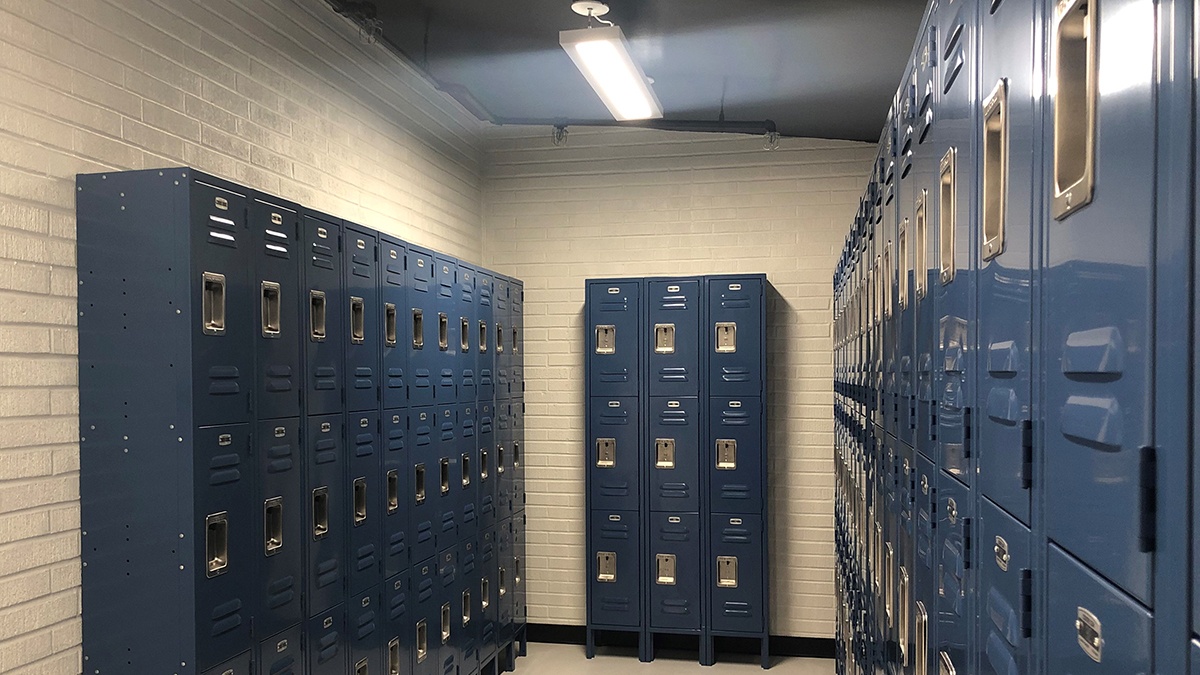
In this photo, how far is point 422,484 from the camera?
15.1 feet

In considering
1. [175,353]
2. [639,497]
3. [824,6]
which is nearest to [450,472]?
[639,497]

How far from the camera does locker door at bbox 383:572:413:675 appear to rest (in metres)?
4.14

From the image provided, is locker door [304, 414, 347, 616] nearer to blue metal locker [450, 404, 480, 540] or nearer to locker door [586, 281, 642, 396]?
blue metal locker [450, 404, 480, 540]

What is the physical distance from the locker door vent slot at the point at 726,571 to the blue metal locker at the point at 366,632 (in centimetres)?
268

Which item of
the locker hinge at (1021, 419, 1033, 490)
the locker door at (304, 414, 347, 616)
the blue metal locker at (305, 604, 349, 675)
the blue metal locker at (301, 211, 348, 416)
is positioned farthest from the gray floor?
the locker hinge at (1021, 419, 1033, 490)

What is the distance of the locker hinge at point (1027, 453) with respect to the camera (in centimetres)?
103

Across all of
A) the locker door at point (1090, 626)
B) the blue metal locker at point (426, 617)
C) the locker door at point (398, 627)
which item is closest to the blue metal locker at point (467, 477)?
the blue metal locker at point (426, 617)

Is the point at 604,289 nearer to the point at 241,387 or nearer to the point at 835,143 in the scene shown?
the point at 835,143

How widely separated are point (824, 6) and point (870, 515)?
215 centimetres

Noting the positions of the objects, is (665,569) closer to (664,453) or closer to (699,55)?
(664,453)

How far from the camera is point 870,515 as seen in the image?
9.76ft

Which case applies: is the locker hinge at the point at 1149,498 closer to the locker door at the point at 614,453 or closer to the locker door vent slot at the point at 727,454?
the locker door vent slot at the point at 727,454

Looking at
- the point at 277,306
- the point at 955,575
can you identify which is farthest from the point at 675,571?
the point at 955,575

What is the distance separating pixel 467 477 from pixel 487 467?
0.40 m
